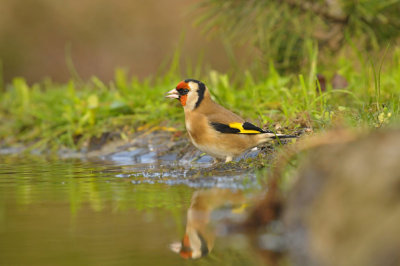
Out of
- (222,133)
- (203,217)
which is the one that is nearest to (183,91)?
(222,133)

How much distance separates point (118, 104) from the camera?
7441mm

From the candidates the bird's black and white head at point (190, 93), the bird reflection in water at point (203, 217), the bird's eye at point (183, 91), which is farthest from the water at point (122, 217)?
the bird's eye at point (183, 91)

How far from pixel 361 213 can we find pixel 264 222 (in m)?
0.75

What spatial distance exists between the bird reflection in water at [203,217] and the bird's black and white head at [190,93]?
163cm

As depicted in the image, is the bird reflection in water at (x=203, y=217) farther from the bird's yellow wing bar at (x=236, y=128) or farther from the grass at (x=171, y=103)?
the grass at (x=171, y=103)

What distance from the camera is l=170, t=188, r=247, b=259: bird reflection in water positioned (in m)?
2.79

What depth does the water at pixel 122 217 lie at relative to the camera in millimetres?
2680

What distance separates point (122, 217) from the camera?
344 cm

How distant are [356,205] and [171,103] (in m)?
5.04

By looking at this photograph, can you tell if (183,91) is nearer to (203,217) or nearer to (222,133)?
(222,133)

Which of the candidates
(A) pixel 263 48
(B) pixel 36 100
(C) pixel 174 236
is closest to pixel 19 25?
(B) pixel 36 100

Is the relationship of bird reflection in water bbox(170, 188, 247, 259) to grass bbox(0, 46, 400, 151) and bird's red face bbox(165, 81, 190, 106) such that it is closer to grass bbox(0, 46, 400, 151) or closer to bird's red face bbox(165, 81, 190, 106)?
grass bbox(0, 46, 400, 151)

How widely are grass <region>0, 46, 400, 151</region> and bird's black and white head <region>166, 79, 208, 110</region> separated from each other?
0.57 meters

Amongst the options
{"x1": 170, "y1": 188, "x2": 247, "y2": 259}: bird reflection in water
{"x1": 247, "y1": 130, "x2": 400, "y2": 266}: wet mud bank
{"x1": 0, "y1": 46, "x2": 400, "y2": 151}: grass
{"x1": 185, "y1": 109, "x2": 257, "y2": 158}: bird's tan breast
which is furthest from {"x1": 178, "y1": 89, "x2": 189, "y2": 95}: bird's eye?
{"x1": 247, "y1": 130, "x2": 400, "y2": 266}: wet mud bank
